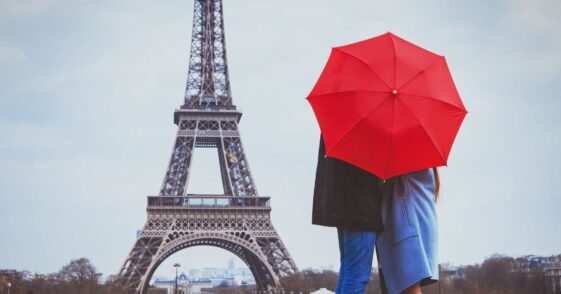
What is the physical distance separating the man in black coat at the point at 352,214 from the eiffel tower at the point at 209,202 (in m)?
38.8

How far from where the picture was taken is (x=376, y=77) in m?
4.45

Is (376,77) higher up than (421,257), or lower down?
higher up

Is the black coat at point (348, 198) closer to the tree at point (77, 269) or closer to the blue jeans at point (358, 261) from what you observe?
the blue jeans at point (358, 261)

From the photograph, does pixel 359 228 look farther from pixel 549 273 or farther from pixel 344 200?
pixel 549 273

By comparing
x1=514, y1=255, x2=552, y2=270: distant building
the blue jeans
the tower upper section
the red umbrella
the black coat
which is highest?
the tower upper section

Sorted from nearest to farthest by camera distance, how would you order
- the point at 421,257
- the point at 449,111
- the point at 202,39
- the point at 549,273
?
the point at 421,257 → the point at 449,111 → the point at 202,39 → the point at 549,273

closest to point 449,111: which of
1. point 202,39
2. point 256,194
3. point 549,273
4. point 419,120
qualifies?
point 419,120

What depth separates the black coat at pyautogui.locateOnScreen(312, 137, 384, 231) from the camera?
13.7 ft

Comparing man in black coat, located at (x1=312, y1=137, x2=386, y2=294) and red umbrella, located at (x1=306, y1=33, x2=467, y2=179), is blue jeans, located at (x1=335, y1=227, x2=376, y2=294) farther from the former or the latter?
red umbrella, located at (x1=306, y1=33, x2=467, y2=179)

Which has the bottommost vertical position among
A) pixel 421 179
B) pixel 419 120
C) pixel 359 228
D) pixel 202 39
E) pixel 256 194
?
pixel 359 228

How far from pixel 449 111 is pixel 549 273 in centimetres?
6583

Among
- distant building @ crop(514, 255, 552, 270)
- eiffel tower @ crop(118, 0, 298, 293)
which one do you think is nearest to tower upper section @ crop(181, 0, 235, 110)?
eiffel tower @ crop(118, 0, 298, 293)

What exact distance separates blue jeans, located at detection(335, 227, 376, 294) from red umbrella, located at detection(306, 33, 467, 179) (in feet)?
1.31

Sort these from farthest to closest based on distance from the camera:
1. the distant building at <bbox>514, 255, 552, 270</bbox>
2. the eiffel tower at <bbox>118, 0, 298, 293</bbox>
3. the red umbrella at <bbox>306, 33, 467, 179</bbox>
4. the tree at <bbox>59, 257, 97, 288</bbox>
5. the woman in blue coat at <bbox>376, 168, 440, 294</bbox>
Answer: the distant building at <bbox>514, 255, 552, 270</bbox>, the tree at <bbox>59, 257, 97, 288</bbox>, the eiffel tower at <bbox>118, 0, 298, 293</bbox>, the red umbrella at <bbox>306, 33, 467, 179</bbox>, the woman in blue coat at <bbox>376, 168, 440, 294</bbox>
